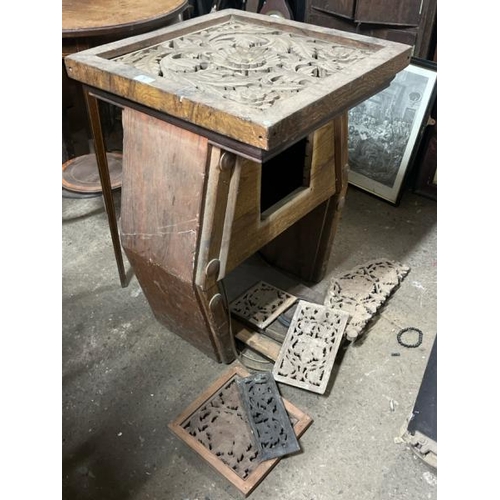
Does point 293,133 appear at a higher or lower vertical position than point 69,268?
higher

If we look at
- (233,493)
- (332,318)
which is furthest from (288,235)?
(233,493)

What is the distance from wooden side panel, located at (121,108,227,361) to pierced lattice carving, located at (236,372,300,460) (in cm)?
23

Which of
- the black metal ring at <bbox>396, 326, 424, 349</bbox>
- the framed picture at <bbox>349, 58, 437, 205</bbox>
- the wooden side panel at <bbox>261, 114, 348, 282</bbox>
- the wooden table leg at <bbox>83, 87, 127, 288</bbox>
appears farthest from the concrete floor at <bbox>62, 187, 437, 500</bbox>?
the framed picture at <bbox>349, 58, 437, 205</bbox>

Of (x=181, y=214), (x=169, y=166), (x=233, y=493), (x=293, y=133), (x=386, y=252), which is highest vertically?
(x=293, y=133)

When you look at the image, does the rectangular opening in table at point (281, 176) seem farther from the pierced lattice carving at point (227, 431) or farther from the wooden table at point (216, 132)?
the pierced lattice carving at point (227, 431)

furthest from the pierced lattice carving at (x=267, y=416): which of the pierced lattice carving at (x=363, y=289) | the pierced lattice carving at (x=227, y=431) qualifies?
the pierced lattice carving at (x=363, y=289)

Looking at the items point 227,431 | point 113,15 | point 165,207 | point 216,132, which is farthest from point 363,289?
point 113,15

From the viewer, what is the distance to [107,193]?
5.79 feet

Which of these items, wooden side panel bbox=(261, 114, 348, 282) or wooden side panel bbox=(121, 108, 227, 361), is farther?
wooden side panel bbox=(261, 114, 348, 282)

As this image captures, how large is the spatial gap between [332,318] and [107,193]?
0.93 meters

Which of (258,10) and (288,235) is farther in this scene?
(258,10)

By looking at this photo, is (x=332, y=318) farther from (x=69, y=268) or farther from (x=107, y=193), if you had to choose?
(x=69, y=268)

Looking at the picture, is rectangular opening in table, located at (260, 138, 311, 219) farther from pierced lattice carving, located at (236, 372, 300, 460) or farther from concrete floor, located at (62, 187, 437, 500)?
pierced lattice carving, located at (236, 372, 300, 460)

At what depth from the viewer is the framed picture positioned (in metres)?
2.33
